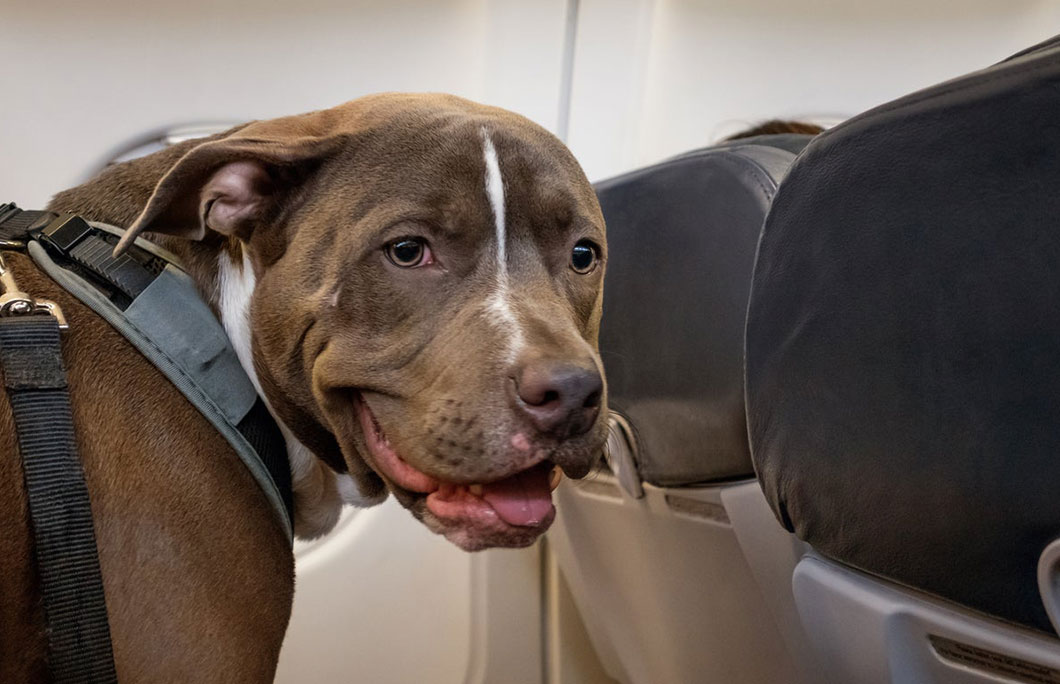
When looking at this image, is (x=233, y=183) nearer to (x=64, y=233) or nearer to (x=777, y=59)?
(x=64, y=233)

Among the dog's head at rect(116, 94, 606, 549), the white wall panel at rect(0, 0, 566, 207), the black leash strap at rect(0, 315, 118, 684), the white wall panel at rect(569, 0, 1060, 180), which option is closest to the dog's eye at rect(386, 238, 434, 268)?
the dog's head at rect(116, 94, 606, 549)

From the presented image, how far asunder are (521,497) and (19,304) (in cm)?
70

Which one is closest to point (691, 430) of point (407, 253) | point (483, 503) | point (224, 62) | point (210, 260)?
point (483, 503)

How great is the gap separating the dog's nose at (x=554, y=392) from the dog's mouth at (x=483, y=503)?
0.08 meters

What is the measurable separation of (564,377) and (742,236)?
1.62 feet

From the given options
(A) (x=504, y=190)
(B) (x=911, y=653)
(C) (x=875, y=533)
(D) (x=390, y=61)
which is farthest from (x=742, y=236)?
(D) (x=390, y=61)

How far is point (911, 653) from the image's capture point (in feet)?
4.07

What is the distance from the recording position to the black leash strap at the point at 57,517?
47.4 inches

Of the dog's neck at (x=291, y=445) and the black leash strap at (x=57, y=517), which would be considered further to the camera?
the dog's neck at (x=291, y=445)

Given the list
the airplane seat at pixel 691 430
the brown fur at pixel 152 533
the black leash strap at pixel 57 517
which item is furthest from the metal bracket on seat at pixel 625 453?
the black leash strap at pixel 57 517

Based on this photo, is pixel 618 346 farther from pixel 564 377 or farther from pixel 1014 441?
pixel 1014 441

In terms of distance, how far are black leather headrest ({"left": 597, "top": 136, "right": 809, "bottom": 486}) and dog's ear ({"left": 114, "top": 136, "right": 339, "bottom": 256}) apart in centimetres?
63

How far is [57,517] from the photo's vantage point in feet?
3.96

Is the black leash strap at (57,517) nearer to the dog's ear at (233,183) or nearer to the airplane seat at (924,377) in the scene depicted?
the dog's ear at (233,183)
